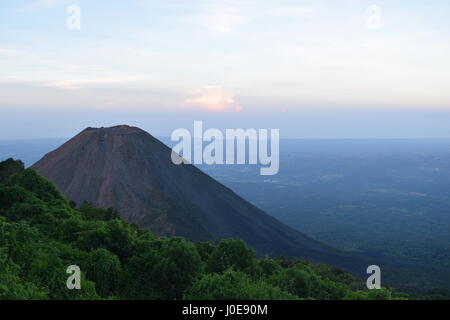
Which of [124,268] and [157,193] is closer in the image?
[124,268]

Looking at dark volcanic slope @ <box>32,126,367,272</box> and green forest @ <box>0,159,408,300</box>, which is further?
dark volcanic slope @ <box>32,126,367,272</box>

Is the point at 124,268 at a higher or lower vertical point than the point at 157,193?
lower

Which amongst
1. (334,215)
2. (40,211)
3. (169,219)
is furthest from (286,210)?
(40,211)

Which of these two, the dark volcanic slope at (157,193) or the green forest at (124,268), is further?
the dark volcanic slope at (157,193)
